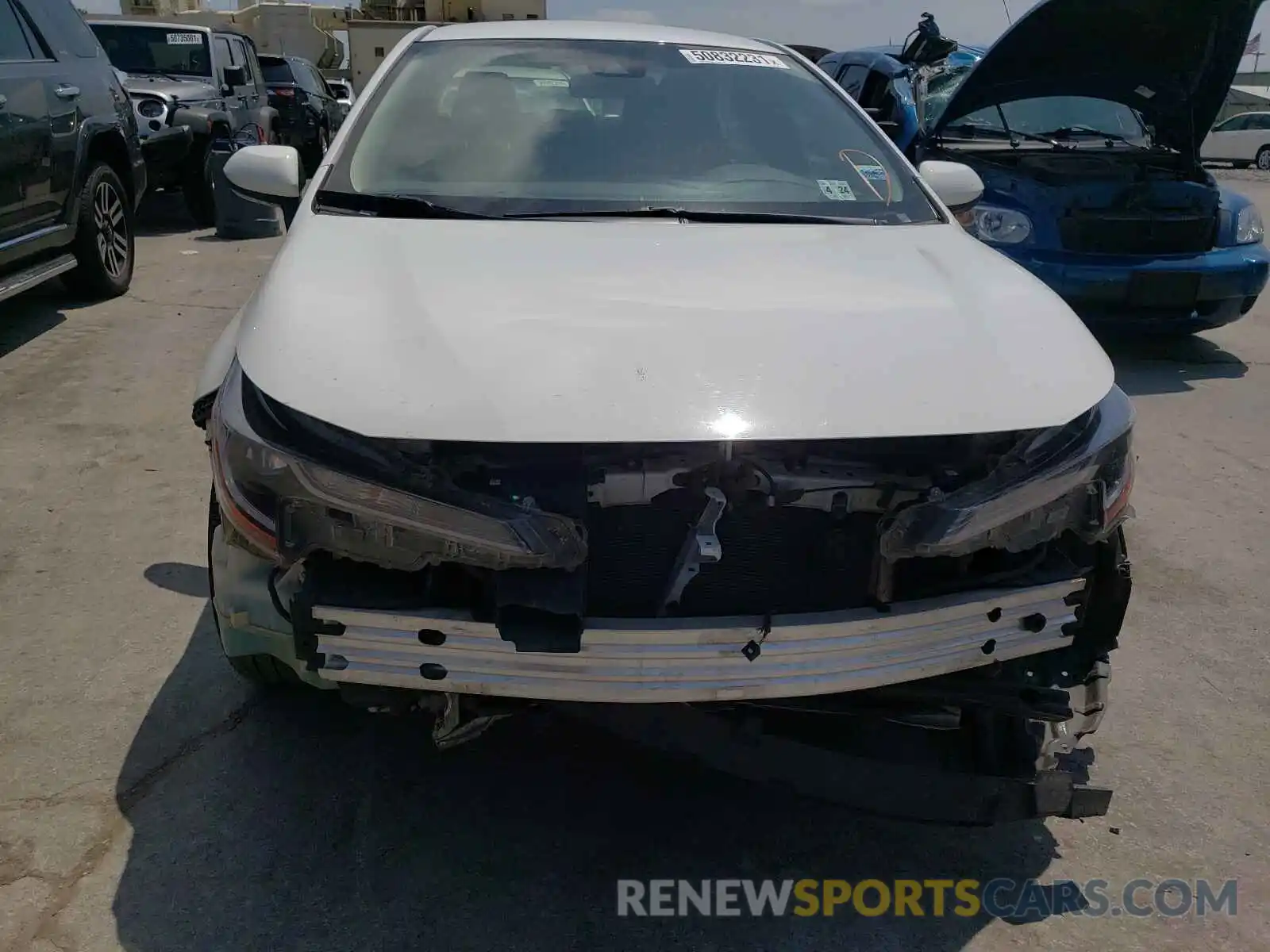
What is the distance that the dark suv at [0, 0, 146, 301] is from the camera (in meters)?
5.37

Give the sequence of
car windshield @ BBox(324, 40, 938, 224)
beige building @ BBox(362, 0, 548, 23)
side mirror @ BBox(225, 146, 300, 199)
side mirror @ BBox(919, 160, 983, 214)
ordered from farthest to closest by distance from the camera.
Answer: beige building @ BBox(362, 0, 548, 23) → side mirror @ BBox(919, 160, 983, 214) → side mirror @ BBox(225, 146, 300, 199) → car windshield @ BBox(324, 40, 938, 224)

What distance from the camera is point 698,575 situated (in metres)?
1.98

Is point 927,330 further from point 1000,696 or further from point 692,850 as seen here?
point 692,850

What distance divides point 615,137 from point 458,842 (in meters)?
1.93

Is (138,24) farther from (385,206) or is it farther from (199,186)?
(385,206)

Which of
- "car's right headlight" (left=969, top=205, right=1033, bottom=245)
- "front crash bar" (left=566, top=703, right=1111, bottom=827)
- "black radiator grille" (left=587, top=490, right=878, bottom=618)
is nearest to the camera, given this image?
"black radiator grille" (left=587, top=490, right=878, bottom=618)

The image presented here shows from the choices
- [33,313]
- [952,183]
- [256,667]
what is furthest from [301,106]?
[256,667]

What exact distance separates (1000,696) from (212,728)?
1.88 metres

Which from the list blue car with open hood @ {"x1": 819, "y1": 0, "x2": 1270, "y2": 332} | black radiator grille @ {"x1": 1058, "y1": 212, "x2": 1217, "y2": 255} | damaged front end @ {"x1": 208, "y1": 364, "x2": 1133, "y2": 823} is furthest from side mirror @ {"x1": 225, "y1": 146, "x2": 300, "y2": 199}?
black radiator grille @ {"x1": 1058, "y1": 212, "x2": 1217, "y2": 255}

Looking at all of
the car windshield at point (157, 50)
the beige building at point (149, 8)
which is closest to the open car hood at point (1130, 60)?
the car windshield at point (157, 50)

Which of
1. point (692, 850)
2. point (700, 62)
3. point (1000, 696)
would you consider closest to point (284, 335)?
point (692, 850)

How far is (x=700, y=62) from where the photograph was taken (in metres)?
3.41

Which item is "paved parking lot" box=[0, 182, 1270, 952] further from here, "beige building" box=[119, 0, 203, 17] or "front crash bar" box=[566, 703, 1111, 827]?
"beige building" box=[119, 0, 203, 17]

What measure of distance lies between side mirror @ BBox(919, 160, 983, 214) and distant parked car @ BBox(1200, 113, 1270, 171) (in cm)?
2264
